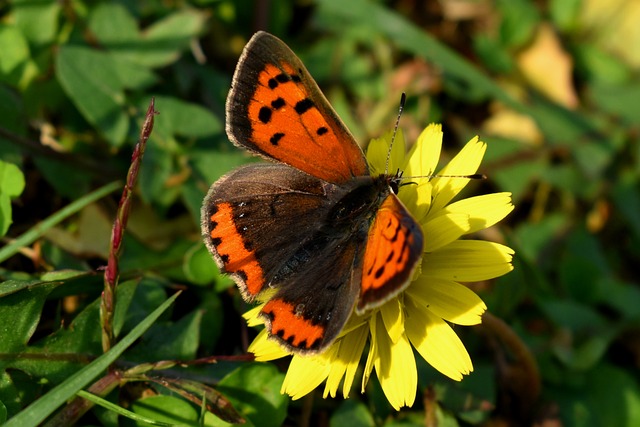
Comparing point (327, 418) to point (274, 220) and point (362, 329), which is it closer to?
point (362, 329)

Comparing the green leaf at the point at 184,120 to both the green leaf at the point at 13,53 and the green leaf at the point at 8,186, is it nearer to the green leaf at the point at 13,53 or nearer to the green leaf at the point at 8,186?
the green leaf at the point at 13,53

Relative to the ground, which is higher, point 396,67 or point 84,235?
point 84,235

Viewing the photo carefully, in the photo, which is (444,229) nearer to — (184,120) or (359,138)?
(184,120)

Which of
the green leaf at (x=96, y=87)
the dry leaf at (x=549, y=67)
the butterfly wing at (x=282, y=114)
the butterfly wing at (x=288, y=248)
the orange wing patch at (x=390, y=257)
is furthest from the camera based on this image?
the dry leaf at (x=549, y=67)

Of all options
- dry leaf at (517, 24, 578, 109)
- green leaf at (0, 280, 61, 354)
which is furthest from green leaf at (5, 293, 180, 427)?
dry leaf at (517, 24, 578, 109)

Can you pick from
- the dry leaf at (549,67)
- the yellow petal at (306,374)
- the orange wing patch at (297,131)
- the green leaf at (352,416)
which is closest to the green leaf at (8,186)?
the orange wing patch at (297,131)

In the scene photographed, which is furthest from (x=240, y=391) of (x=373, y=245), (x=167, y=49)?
(x=167, y=49)
